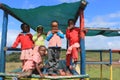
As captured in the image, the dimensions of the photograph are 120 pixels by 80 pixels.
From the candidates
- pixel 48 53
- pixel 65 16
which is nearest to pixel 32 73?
pixel 48 53

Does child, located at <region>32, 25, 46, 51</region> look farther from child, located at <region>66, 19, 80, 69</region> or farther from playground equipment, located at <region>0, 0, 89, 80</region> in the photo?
child, located at <region>66, 19, 80, 69</region>

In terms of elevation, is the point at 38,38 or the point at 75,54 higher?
the point at 38,38

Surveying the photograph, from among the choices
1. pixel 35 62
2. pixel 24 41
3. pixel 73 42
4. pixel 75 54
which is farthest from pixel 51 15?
pixel 35 62

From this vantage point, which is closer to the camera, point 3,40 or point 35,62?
point 35,62

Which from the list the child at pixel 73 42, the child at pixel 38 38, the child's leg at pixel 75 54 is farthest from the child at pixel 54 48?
the child at pixel 38 38

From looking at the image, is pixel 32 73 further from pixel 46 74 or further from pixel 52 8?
pixel 52 8

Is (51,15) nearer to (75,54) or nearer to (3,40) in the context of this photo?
(3,40)

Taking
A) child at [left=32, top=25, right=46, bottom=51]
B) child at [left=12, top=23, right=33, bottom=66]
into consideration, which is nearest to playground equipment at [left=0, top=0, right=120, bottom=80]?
child at [left=12, top=23, right=33, bottom=66]

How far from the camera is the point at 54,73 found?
8328mm

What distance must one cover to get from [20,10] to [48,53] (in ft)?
4.17

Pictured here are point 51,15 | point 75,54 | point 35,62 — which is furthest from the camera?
point 51,15

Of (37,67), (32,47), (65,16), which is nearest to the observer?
(37,67)

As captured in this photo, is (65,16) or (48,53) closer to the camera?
(48,53)

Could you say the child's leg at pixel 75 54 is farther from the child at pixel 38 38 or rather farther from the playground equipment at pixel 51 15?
the child at pixel 38 38
